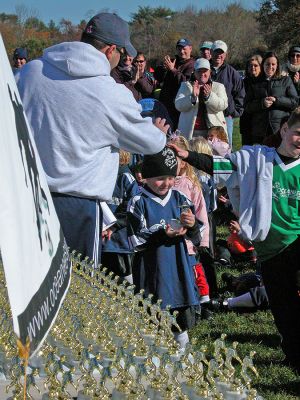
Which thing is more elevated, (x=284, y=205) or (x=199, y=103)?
(x=284, y=205)

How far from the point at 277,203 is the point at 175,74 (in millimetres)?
6811

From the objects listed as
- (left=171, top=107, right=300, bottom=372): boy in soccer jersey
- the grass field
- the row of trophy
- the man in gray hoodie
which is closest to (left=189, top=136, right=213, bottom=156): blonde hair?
the grass field

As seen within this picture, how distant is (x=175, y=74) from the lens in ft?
38.7

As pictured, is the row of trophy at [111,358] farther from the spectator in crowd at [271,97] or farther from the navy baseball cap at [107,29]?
the spectator in crowd at [271,97]

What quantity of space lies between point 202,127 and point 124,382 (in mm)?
8059

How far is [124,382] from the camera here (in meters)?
2.59

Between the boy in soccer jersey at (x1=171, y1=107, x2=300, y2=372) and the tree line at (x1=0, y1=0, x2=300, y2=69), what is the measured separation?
109 ft

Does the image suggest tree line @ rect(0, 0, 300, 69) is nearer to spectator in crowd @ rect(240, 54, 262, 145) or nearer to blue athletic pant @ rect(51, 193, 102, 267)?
spectator in crowd @ rect(240, 54, 262, 145)

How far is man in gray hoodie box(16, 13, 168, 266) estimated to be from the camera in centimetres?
445

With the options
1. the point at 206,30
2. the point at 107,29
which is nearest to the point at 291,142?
the point at 107,29

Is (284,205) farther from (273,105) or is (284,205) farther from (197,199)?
(273,105)

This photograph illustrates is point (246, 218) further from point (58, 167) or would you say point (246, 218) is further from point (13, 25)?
point (13, 25)

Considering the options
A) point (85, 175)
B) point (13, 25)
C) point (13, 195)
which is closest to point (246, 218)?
point (85, 175)

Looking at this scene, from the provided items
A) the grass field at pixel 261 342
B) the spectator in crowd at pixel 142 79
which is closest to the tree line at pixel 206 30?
the spectator in crowd at pixel 142 79
